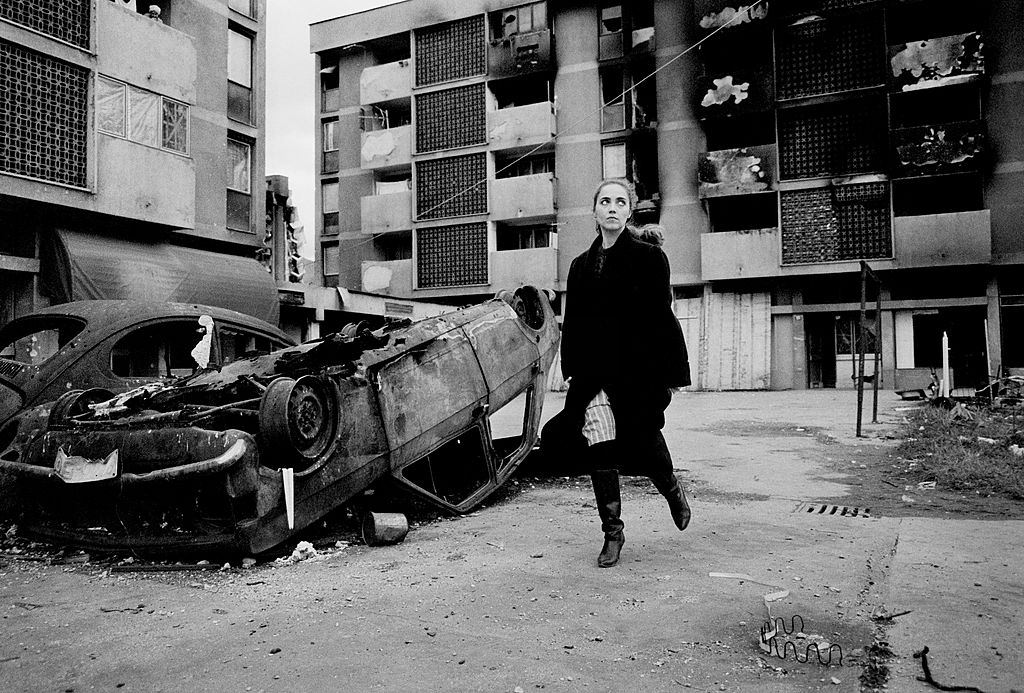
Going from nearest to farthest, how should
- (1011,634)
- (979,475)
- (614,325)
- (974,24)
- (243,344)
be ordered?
1. (1011,634)
2. (614,325)
3. (979,475)
4. (243,344)
5. (974,24)

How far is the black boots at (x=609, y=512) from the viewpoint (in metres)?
3.57

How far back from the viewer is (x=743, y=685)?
2188mm

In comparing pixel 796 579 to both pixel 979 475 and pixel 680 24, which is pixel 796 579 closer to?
pixel 979 475

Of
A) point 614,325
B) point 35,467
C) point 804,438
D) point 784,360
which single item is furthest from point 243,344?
point 784,360

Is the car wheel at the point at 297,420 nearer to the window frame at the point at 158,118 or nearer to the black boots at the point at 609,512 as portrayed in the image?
the black boots at the point at 609,512

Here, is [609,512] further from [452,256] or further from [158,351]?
[452,256]

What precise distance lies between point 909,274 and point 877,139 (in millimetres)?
4166

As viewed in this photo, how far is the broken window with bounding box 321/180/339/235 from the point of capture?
32156 millimetres

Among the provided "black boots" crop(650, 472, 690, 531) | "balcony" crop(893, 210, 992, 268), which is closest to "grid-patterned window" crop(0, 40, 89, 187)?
"black boots" crop(650, 472, 690, 531)

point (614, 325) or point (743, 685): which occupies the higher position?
point (614, 325)

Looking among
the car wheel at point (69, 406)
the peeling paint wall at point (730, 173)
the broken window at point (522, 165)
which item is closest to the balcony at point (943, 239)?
the peeling paint wall at point (730, 173)

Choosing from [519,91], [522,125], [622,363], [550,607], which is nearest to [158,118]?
[522,125]

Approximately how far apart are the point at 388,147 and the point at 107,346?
25.8 metres

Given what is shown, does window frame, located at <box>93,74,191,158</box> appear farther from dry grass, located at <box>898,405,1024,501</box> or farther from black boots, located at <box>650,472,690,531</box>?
dry grass, located at <box>898,405,1024,501</box>
